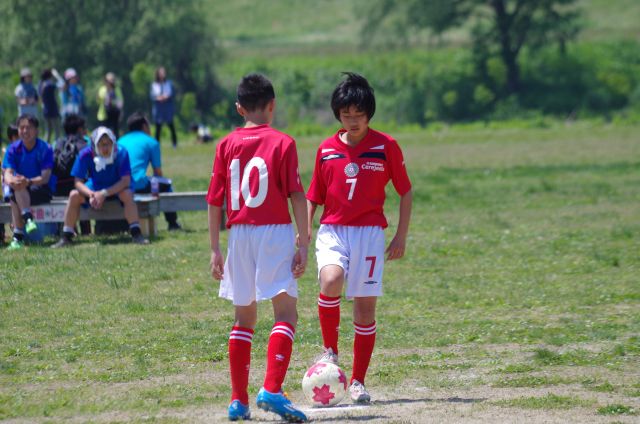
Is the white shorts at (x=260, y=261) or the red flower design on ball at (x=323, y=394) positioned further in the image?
the red flower design on ball at (x=323, y=394)

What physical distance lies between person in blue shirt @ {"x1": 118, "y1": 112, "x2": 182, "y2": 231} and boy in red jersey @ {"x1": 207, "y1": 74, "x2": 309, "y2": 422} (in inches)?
324

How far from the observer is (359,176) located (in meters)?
7.25

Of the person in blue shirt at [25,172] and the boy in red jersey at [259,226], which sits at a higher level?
the boy in red jersey at [259,226]

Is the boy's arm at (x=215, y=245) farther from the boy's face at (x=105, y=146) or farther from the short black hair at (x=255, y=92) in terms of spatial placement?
the boy's face at (x=105, y=146)

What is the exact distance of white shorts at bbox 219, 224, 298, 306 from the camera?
660 centimetres

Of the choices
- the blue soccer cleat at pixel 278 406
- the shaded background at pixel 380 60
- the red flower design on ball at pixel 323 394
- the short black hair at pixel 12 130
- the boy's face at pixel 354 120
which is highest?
the boy's face at pixel 354 120

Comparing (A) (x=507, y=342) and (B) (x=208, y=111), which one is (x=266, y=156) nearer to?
(A) (x=507, y=342)

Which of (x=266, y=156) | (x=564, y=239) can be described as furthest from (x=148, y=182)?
(x=266, y=156)

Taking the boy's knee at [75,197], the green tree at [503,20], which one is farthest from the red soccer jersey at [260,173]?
the green tree at [503,20]

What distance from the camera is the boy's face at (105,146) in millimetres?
13570

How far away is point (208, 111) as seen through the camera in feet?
154

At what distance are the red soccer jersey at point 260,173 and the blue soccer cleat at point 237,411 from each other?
1072 millimetres

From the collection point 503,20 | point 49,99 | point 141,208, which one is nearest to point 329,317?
point 141,208

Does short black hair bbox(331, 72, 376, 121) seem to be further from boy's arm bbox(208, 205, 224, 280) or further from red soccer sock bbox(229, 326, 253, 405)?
red soccer sock bbox(229, 326, 253, 405)
